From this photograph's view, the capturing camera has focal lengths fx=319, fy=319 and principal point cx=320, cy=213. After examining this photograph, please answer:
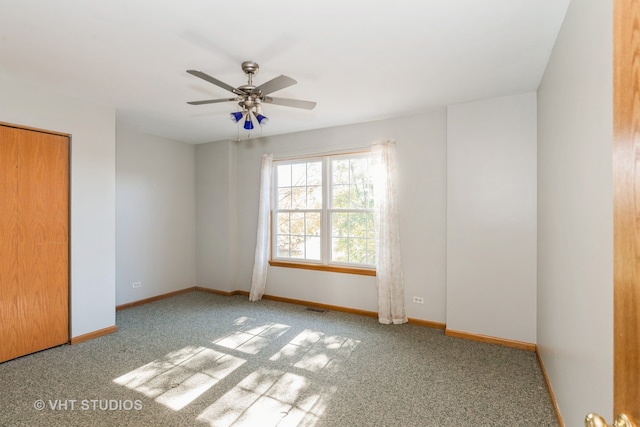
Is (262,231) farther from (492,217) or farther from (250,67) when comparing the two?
(492,217)

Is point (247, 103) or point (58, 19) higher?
point (58, 19)

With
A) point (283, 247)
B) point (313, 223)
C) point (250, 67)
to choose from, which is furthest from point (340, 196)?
point (250, 67)

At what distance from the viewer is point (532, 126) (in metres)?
3.17

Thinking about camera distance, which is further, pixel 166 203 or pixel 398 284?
pixel 166 203

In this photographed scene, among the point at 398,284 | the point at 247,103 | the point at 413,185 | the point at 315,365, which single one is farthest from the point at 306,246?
the point at 247,103

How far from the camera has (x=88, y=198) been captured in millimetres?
3443

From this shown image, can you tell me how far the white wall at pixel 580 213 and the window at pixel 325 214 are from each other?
2190 millimetres

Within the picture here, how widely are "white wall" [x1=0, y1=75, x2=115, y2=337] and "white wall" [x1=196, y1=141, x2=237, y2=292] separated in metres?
1.84

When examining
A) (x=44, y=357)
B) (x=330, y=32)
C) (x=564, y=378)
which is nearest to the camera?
(x=564, y=378)

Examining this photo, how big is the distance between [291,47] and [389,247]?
101 inches

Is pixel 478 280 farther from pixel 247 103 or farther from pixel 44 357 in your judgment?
pixel 44 357

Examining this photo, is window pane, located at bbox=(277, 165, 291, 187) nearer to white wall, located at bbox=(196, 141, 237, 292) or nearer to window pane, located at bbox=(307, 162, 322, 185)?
window pane, located at bbox=(307, 162, 322, 185)

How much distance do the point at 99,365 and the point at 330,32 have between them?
337 centimetres

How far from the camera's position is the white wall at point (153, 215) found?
4.60 metres
